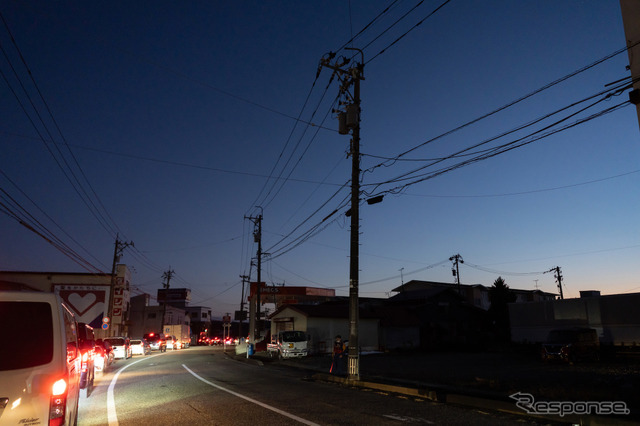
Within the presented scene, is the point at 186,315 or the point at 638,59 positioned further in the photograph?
the point at 186,315

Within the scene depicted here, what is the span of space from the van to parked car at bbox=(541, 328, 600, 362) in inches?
1011

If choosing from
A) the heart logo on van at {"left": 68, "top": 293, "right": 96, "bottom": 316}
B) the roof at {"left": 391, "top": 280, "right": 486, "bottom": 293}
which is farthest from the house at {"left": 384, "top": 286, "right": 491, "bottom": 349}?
the heart logo on van at {"left": 68, "top": 293, "right": 96, "bottom": 316}

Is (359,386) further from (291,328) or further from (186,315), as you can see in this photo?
(186,315)

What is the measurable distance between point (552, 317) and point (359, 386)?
27928 mm

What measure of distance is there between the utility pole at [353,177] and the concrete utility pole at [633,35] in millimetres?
9083

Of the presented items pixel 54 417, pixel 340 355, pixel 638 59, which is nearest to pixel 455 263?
pixel 340 355

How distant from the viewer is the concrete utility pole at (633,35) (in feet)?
36.4

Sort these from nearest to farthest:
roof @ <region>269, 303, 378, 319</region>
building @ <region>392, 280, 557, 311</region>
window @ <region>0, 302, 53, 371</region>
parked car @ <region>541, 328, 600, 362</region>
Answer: window @ <region>0, 302, 53, 371</region> < parked car @ <region>541, 328, 600, 362</region> < roof @ <region>269, 303, 378, 319</region> < building @ <region>392, 280, 557, 311</region>

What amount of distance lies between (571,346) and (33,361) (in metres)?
26.8

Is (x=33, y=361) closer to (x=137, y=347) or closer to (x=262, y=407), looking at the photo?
(x=262, y=407)

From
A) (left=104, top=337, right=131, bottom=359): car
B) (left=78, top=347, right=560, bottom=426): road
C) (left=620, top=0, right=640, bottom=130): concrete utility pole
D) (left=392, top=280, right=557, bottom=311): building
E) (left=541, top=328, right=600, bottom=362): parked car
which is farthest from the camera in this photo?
(left=392, top=280, right=557, bottom=311): building

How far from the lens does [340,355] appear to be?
17.8 metres

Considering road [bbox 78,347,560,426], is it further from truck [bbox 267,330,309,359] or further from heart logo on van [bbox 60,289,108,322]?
heart logo on van [bbox 60,289,108,322]

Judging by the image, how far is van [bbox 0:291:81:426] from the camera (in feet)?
13.6
